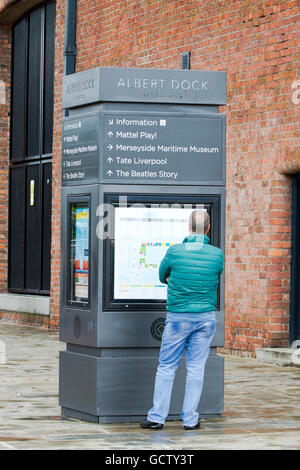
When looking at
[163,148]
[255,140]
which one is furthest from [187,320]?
[255,140]

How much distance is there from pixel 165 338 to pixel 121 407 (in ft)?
2.43

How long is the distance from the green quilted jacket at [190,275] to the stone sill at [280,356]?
15.7ft

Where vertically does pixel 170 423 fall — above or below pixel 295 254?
below

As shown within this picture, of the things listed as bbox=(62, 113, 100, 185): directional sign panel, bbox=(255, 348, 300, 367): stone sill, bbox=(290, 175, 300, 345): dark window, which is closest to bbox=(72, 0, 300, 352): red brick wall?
bbox=(290, 175, 300, 345): dark window

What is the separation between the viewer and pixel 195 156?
31.1 ft

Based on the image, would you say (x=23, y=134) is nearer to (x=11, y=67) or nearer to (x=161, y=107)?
(x=11, y=67)

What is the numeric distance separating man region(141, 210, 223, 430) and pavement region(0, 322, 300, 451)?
0.23 meters

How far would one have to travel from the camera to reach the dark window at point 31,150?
69.1 ft

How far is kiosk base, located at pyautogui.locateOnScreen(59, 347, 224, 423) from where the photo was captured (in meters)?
9.21

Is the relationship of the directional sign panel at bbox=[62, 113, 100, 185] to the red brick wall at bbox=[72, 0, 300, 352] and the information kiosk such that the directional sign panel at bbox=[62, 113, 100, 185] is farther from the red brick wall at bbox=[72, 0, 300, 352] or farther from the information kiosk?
the red brick wall at bbox=[72, 0, 300, 352]

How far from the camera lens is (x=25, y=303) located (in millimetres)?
21266

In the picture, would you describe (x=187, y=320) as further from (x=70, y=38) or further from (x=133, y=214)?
(x=70, y=38)

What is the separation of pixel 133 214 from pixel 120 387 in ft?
4.68
